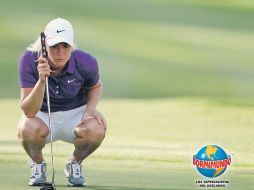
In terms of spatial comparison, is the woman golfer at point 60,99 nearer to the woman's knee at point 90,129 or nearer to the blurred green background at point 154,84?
the woman's knee at point 90,129

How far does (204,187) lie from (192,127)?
5.04 meters

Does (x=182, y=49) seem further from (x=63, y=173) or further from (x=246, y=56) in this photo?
(x=63, y=173)

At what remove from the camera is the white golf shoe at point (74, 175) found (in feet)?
23.6

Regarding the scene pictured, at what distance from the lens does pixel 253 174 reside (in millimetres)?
8117

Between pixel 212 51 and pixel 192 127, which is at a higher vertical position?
pixel 212 51

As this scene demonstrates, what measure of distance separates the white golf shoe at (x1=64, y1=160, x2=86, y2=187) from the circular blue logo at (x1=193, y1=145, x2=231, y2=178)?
74 cm

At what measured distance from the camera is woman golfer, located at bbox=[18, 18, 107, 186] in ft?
22.8

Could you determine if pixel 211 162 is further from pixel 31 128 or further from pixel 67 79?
pixel 31 128

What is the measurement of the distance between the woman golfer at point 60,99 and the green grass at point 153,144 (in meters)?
0.22

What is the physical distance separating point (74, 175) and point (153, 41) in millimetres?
11746

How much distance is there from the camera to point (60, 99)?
730 centimetres

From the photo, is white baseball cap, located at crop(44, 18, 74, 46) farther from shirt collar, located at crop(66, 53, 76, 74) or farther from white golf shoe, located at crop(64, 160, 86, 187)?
white golf shoe, located at crop(64, 160, 86, 187)

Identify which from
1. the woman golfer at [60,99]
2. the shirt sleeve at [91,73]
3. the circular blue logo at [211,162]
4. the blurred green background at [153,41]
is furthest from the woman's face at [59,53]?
the blurred green background at [153,41]

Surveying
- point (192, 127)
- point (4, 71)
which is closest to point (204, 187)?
point (192, 127)
